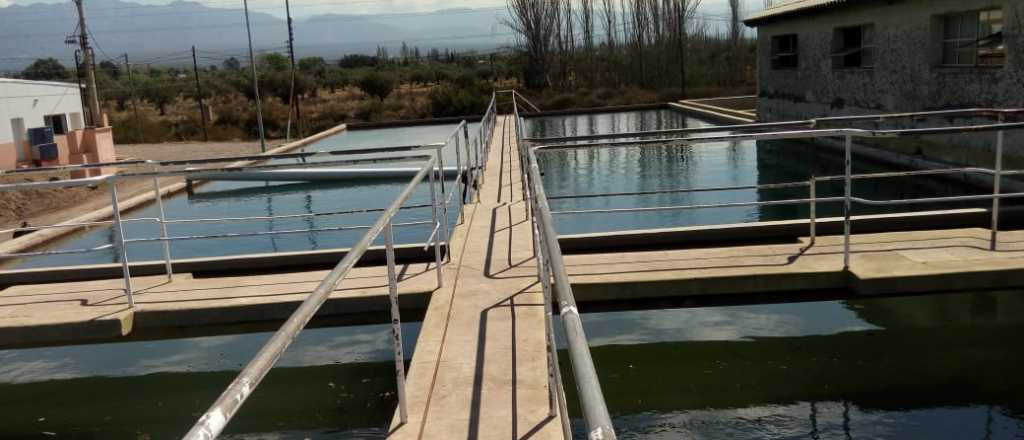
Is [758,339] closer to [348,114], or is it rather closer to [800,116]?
[800,116]

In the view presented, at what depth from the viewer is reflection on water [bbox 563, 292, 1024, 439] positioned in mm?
4902

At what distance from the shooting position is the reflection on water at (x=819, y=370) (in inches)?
193

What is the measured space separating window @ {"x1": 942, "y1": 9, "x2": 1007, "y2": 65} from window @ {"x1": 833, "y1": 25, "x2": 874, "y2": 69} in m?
2.50

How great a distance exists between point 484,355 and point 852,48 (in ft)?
46.5

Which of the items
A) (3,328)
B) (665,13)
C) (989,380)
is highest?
(665,13)

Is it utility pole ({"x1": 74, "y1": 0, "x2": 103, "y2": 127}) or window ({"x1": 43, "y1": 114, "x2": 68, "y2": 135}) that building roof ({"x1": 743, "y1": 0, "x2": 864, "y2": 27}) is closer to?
utility pole ({"x1": 74, "y1": 0, "x2": 103, "y2": 127})

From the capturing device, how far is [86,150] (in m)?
18.4

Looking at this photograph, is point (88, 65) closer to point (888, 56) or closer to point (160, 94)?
point (888, 56)

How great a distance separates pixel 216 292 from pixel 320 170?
10152 mm

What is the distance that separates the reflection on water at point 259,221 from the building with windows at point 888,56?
703cm

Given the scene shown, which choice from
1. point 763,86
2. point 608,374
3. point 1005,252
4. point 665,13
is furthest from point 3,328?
A: point 665,13

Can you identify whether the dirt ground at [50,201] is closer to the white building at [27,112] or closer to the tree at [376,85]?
the white building at [27,112]

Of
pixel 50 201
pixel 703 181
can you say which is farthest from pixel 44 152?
pixel 703 181

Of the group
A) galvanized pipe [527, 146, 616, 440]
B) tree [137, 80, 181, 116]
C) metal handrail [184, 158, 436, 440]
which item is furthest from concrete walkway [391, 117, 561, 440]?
tree [137, 80, 181, 116]
